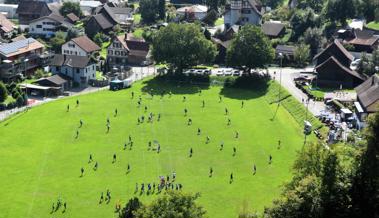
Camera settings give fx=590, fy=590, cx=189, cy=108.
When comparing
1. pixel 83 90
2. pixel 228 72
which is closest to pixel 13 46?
pixel 83 90

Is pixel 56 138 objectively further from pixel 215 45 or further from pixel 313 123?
pixel 215 45

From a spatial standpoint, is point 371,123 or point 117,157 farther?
point 117,157

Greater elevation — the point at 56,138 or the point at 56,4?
the point at 56,4

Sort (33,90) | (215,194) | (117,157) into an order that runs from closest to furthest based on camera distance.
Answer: (215,194) → (117,157) → (33,90)

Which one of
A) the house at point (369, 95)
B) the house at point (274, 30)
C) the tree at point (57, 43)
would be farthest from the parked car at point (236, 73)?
the tree at point (57, 43)

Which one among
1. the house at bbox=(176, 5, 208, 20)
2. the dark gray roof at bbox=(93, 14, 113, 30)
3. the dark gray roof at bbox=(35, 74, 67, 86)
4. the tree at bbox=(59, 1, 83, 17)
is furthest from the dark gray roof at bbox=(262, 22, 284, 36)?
the dark gray roof at bbox=(35, 74, 67, 86)

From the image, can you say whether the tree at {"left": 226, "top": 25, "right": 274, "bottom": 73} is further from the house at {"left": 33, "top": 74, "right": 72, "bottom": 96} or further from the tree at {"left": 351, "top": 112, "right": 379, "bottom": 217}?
the tree at {"left": 351, "top": 112, "right": 379, "bottom": 217}

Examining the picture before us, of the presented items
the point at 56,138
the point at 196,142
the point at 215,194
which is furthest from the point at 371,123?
the point at 56,138
